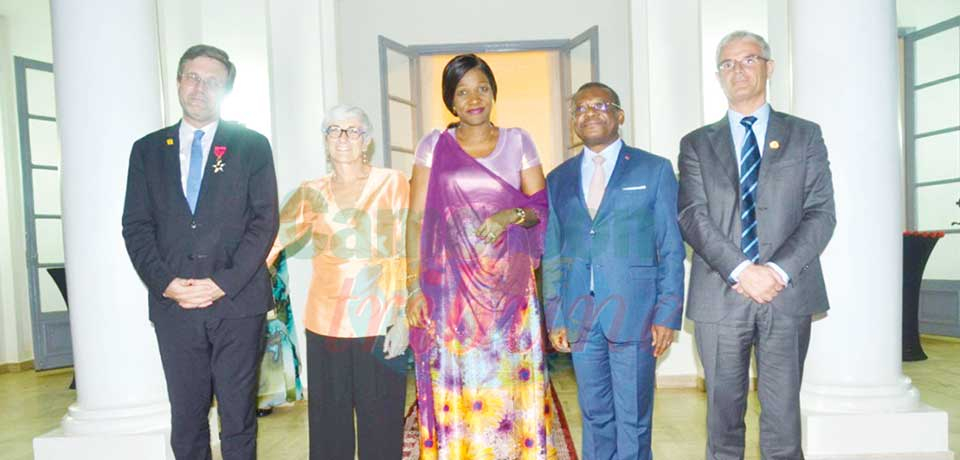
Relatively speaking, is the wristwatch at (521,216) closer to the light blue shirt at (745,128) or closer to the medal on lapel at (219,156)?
the light blue shirt at (745,128)

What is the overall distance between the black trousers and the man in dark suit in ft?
0.71

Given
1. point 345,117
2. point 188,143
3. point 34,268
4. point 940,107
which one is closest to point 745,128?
point 345,117

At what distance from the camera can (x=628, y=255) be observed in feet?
7.37

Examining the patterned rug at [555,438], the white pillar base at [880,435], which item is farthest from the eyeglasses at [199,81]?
the white pillar base at [880,435]

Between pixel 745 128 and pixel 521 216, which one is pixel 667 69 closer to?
pixel 745 128

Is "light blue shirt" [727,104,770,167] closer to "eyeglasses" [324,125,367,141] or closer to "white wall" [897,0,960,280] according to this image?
"eyeglasses" [324,125,367,141]

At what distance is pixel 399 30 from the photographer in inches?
261

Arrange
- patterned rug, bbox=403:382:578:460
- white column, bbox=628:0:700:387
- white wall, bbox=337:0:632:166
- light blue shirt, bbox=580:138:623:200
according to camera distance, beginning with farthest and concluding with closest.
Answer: white wall, bbox=337:0:632:166 < white column, bbox=628:0:700:387 < patterned rug, bbox=403:382:578:460 < light blue shirt, bbox=580:138:623:200

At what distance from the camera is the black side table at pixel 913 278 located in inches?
224

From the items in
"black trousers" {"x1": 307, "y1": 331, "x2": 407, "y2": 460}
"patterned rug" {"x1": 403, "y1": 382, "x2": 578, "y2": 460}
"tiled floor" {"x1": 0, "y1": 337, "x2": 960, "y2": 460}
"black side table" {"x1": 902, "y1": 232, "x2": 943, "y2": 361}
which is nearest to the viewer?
"black trousers" {"x1": 307, "y1": 331, "x2": 407, "y2": 460}

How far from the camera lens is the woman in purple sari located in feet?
7.72

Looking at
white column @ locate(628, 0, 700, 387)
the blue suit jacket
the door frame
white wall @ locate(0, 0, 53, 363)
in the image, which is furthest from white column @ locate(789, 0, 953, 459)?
white wall @ locate(0, 0, 53, 363)

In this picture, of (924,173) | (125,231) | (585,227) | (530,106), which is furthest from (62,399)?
(924,173)

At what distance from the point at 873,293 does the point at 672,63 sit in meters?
2.15
